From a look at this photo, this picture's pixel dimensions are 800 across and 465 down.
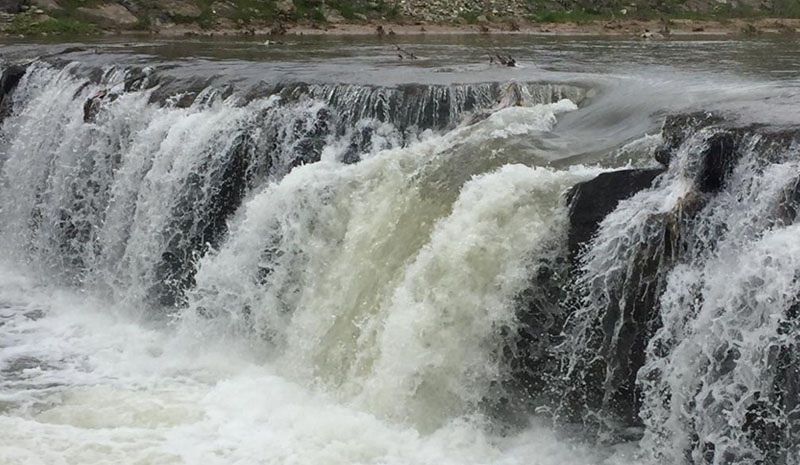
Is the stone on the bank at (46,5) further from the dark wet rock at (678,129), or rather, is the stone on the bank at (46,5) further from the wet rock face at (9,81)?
the dark wet rock at (678,129)

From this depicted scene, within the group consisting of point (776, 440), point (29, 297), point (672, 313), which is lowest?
point (29, 297)

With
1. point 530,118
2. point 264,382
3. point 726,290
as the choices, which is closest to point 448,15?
point 530,118

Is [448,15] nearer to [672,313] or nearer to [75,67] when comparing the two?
[75,67]

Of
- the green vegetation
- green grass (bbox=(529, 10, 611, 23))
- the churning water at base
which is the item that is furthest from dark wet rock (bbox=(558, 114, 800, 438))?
green grass (bbox=(529, 10, 611, 23))

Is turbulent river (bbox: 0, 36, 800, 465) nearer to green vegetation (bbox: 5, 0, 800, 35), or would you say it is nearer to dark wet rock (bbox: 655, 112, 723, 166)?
dark wet rock (bbox: 655, 112, 723, 166)

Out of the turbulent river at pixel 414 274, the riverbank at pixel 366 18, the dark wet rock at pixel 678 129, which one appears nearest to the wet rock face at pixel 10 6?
the riverbank at pixel 366 18

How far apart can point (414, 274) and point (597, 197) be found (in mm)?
1579

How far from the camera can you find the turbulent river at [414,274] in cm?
597

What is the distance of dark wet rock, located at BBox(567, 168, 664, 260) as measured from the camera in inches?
263

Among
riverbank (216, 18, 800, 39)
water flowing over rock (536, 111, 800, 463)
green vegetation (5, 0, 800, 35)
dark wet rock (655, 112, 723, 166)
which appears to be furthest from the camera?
riverbank (216, 18, 800, 39)

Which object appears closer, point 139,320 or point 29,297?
point 139,320

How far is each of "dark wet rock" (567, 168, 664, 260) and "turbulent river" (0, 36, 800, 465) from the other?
0.02 meters

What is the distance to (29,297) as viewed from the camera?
433 inches

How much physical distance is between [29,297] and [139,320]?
6.58ft
